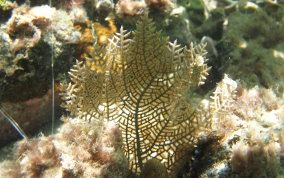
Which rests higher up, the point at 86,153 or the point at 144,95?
the point at 144,95

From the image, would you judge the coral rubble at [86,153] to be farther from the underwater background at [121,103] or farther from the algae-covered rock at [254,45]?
the algae-covered rock at [254,45]

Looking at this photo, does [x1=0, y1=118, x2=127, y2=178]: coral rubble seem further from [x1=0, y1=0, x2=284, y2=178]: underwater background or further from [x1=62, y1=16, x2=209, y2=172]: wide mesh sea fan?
[x1=62, y1=16, x2=209, y2=172]: wide mesh sea fan

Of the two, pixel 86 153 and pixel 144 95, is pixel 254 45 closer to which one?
Result: pixel 144 95

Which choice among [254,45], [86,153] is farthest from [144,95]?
[254,45]

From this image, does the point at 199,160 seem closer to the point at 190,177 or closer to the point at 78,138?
the point at 190,177

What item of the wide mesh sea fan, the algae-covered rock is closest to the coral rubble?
the wide mesh sea fan

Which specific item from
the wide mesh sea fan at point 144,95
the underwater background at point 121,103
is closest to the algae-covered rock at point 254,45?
the underwater background at point 121,103
